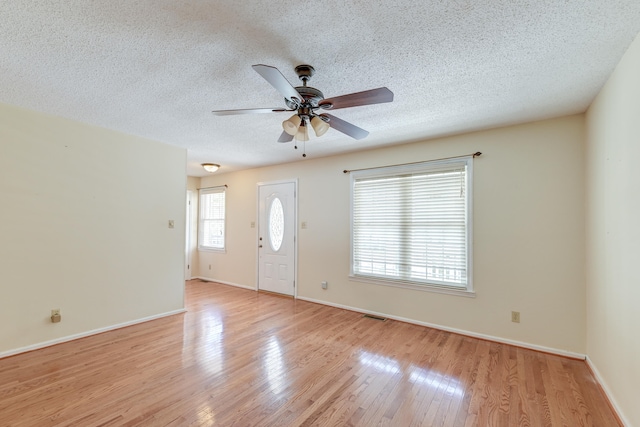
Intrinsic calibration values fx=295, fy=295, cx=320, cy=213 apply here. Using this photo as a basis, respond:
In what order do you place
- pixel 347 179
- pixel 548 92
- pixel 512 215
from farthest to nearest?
pixel 347 179 < pixel 512 215 < pixel 548 92

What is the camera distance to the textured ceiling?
1580 millimetres

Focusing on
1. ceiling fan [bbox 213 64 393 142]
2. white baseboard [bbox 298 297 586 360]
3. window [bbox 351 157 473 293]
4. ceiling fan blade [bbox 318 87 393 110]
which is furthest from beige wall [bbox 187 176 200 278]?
ceiling fan blade [bbox 318 87 393 110]

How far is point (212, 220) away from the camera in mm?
6613

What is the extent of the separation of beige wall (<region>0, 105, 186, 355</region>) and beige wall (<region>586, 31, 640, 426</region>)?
4.75 meters

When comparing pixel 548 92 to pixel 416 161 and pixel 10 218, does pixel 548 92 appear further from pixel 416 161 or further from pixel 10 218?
pixel 10 218

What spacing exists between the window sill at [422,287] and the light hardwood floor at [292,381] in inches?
19.4

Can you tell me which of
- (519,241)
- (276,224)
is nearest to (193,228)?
(276,224)

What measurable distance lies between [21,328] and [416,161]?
4.74 meters

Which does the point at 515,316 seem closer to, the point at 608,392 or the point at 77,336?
the point at 608,392

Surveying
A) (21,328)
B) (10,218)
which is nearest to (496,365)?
(21,328)

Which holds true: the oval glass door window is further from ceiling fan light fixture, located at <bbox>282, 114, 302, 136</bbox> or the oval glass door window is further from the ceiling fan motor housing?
the ceiling fan motor housing

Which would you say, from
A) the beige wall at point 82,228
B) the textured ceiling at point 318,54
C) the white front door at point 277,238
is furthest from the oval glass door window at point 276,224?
the textured ceiling at point 318,54

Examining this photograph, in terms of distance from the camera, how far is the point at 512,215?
3277 mm

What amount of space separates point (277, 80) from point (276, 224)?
156 inches
